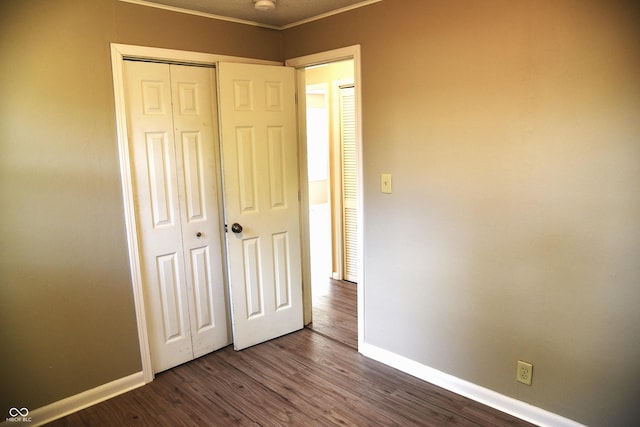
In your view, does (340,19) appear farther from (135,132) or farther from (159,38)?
(135,132)

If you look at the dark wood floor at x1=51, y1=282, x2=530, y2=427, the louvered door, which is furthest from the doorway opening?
the dark wood floor at x1=51, y1=282, x2=530, y2=427

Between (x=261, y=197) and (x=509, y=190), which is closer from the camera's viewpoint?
(x=509, y=190)

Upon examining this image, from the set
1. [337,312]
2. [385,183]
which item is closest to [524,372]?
[385,183]

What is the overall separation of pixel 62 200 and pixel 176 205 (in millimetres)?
659

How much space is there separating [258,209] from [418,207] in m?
1.19

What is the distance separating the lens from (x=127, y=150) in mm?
2461

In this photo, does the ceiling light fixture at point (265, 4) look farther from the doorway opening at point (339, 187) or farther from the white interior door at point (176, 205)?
the doorway opening at point (339, 187)

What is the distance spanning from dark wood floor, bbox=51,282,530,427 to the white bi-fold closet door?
22 cm

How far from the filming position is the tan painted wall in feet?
6.97

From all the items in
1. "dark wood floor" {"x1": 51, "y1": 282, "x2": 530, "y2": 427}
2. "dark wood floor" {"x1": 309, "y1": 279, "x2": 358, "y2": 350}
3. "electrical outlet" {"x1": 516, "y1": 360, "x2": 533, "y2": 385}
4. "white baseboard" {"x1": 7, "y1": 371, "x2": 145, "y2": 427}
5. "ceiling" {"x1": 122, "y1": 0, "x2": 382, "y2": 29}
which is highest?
"ceiling" {"x1": 122, "y1": 0, "x2": 382, "y2": 29}

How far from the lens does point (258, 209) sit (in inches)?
120

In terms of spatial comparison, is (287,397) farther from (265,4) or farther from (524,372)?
(265,4)

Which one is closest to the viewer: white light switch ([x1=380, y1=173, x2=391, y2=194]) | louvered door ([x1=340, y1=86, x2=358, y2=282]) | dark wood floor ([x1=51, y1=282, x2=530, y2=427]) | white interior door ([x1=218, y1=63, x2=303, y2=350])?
dark wood floor ([x1=51, y1=282, x2=530, y2=427])

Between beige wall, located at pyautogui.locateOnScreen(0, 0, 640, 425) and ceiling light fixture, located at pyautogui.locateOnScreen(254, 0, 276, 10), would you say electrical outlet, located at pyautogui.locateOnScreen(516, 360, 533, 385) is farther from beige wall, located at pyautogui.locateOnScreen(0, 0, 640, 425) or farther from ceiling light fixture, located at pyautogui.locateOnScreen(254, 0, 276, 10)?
ceiling light fixture, located at pyautogui.locateOnScreen(254, 0, 276, 10)
